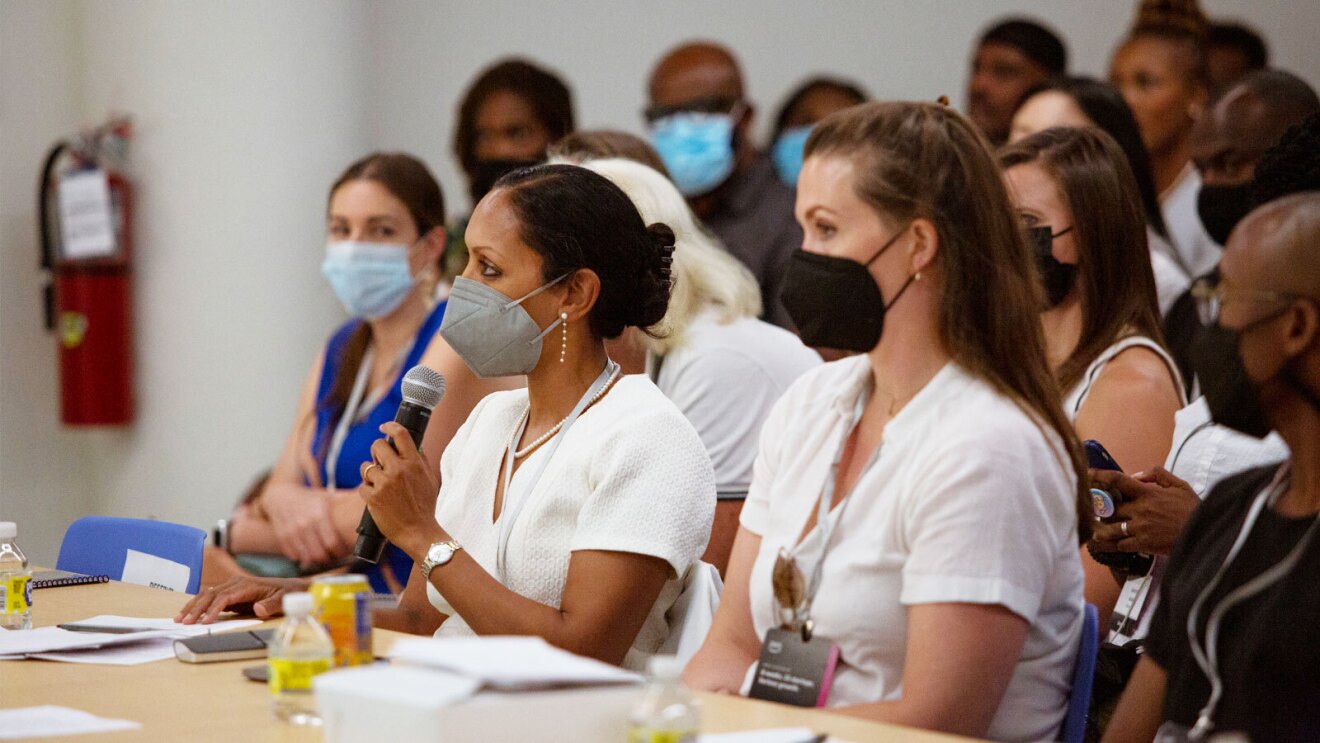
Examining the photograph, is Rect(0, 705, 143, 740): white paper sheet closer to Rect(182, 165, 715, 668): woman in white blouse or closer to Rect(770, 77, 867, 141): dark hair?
Rect(182, 165, 715, 668): woman in white blouse

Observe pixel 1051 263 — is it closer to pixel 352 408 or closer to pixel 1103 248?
pixel 1103 248

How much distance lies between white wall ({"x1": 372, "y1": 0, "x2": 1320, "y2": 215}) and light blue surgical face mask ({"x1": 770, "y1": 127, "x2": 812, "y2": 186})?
14.6 inches

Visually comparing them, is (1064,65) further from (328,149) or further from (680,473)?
(680,473)

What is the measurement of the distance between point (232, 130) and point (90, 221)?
671mm

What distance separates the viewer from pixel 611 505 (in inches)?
94.5

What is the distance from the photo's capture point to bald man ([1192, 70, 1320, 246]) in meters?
3.91

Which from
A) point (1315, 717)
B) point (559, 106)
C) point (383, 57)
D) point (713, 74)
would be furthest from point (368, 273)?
point (383, 57)

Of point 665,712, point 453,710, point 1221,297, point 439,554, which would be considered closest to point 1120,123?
point 1221,297

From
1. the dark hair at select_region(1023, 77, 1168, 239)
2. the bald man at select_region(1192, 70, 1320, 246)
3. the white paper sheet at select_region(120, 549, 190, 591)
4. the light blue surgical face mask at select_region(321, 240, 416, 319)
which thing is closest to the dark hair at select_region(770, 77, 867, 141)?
the dark hair at select_region(1023, 77, 1168, 239)

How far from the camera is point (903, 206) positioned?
213 cm

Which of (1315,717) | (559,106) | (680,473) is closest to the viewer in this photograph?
(1315,717)

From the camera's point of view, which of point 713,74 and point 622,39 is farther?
point 622,39

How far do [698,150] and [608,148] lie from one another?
1705 mm

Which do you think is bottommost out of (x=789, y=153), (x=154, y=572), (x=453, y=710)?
(x=154, y=572)
